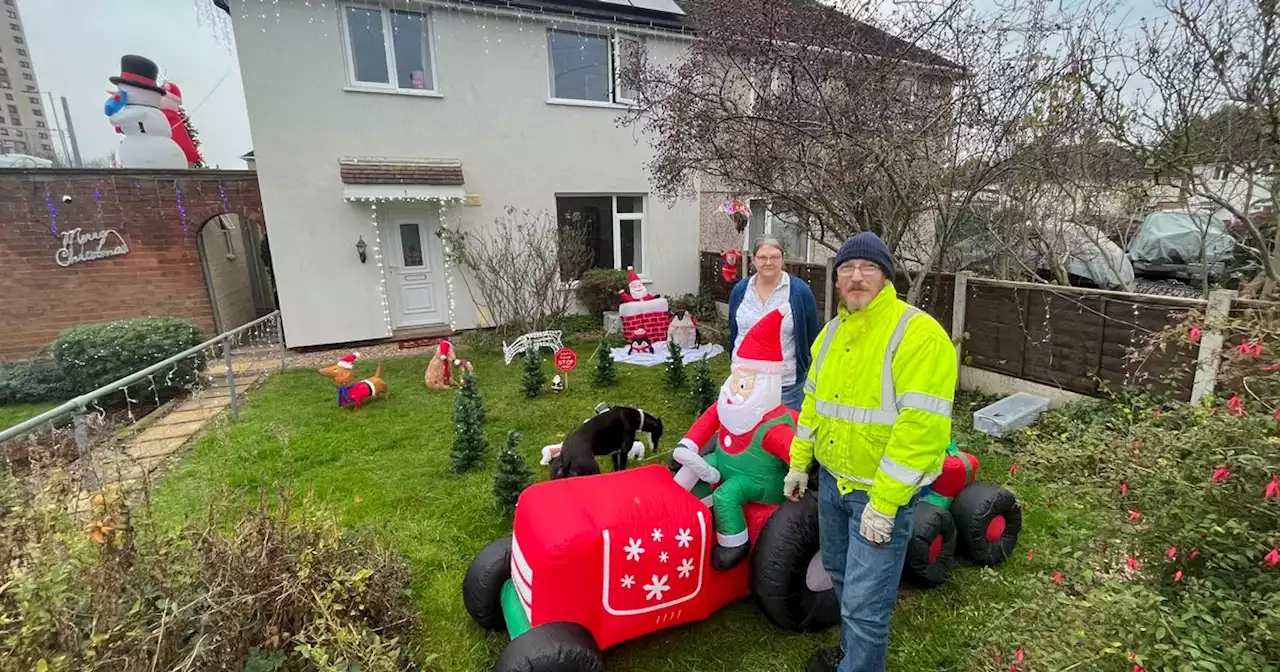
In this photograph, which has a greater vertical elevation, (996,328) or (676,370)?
(996,328)

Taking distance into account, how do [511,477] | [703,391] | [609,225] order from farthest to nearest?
[609,225]
[703,391]
[511,477]

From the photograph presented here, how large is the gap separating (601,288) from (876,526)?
320 inches

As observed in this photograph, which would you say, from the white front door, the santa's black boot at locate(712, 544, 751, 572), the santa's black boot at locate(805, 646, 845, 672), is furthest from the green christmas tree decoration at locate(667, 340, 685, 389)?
the white front door

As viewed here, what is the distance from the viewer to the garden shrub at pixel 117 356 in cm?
625

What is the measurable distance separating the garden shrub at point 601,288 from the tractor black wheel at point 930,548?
7.24 meters

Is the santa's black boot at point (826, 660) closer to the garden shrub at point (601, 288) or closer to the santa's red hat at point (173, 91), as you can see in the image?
the garden shrub at point (601, 288)

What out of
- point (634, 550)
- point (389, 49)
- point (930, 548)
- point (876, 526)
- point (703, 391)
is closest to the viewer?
point (876, 526)

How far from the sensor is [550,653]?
1972 mm

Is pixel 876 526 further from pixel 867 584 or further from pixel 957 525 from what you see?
pixel 957 525

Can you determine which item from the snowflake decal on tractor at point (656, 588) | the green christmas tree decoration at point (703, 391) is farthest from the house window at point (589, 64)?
the snowflake decal on tractor at point (656, 588)

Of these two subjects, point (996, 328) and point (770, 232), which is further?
point (770, 232)

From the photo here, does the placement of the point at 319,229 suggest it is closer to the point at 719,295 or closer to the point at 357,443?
the point at 357,443

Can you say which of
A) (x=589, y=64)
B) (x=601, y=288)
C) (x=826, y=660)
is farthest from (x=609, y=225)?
(x=826, y=660)

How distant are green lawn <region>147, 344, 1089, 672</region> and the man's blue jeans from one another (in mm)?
342
